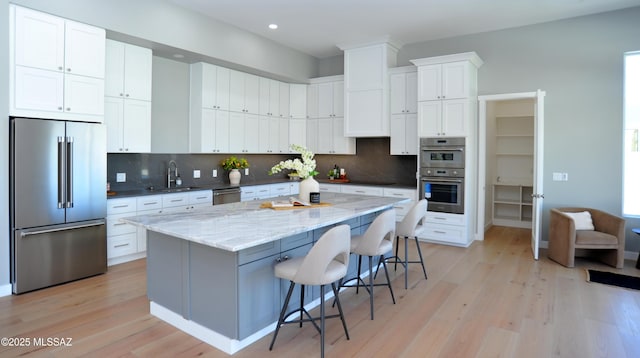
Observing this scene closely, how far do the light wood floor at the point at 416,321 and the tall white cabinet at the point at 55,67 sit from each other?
181cm

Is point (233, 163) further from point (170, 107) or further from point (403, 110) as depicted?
point (403, 110)

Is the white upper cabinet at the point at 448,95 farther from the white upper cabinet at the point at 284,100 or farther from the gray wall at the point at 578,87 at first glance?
the white upper cabinet at the point at 284,100

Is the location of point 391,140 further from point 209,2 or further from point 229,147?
point 209,2

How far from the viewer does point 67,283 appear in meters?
3.95

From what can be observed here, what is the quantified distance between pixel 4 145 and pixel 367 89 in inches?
193

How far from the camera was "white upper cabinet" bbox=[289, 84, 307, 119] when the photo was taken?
7.31m

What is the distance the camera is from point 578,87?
5328 millimetres

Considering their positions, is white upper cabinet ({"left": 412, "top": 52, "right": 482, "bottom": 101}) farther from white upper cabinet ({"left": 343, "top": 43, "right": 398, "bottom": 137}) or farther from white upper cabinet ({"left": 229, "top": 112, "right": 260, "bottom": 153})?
white upper cabinet ({"left": 229, "top": 112, "right": 260, "bottom": 153})

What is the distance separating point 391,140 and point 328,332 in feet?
13.3

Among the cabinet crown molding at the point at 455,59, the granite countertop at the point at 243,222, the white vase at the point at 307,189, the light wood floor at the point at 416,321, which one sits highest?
the cabinet crown molding at the point at 455,59

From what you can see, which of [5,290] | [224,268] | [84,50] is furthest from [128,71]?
[224,268]

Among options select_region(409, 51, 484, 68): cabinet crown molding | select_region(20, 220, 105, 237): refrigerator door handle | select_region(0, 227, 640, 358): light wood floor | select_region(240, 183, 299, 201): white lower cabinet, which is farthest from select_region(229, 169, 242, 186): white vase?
select_region(409, 51, 484, 68): cabinet crown molding

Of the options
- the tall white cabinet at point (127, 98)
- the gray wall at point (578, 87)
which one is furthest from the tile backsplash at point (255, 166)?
the gray wall at point (578, 87)

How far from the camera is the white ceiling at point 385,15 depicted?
15.8 feet
